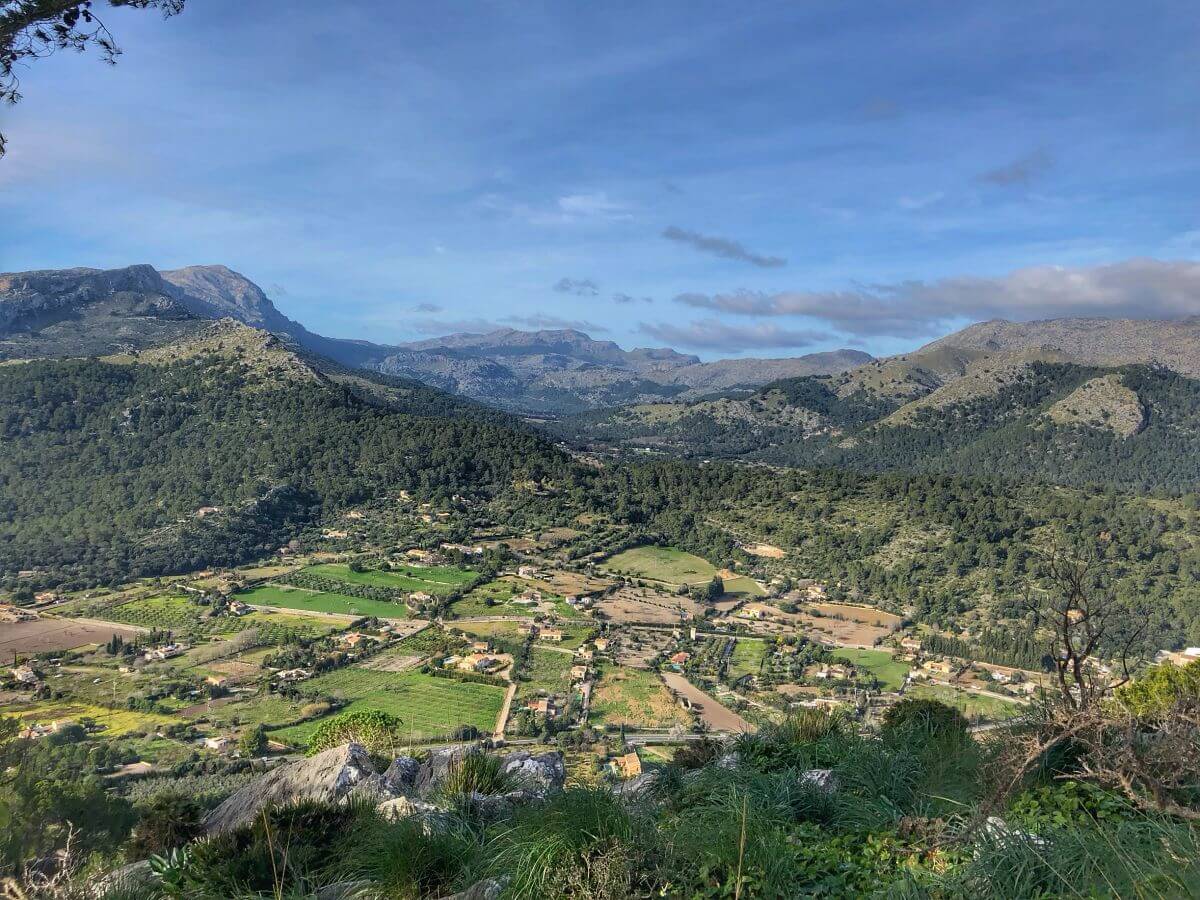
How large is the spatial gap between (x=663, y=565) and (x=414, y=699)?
1536 inches

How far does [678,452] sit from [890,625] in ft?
382

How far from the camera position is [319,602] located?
5269cm

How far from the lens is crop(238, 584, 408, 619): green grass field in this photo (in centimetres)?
5103

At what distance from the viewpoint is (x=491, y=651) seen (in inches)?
1686

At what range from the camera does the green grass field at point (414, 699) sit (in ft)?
99.9

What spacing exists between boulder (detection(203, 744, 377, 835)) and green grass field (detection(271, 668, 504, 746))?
20941mm

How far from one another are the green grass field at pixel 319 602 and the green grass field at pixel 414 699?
1202 centimetres

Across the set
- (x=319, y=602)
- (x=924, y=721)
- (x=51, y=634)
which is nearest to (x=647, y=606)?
(x=319, y=602)

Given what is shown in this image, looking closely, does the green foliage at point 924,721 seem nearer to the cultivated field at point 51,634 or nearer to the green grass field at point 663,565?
the cultivated field at point 51,634

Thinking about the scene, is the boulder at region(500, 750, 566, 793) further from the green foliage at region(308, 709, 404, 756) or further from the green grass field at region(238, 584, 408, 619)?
the green grass field at region(238, 584, 408, 619)

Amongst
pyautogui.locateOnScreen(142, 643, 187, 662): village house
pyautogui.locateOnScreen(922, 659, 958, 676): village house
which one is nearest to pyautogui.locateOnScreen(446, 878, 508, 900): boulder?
pyautogui.locateOnScreen(922, 659, 958, 676): village house

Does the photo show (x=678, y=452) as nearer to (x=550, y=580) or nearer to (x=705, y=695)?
(x=550, y=580)

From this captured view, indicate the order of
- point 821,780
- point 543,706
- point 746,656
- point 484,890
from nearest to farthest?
point 484,890 → point 821,780 → point 543,706 → point 746,656

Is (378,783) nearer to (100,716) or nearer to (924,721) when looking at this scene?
(924,721)
